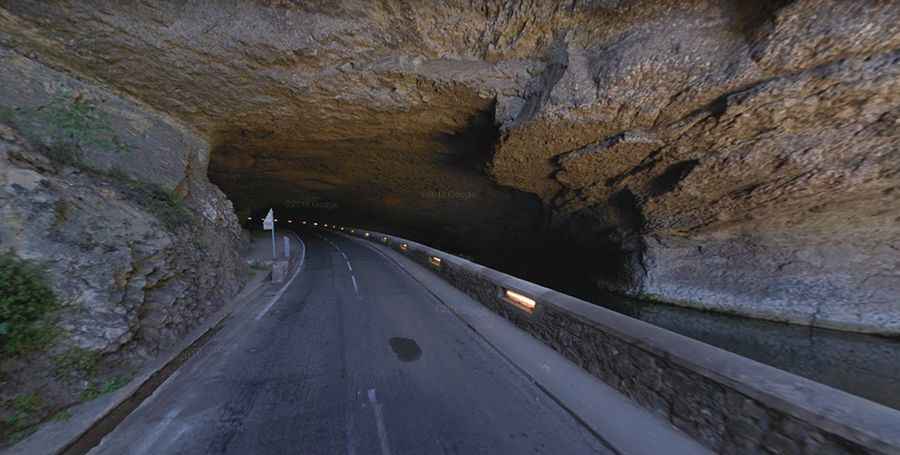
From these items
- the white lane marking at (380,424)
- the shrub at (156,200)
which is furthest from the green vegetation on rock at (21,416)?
the shrub at (156,200)

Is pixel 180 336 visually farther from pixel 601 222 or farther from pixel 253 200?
pixel 253 200

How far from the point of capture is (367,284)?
369 inches

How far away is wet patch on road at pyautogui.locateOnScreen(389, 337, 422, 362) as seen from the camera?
14.8 ft

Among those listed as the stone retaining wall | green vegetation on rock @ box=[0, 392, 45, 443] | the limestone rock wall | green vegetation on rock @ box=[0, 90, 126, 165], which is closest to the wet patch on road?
the stone retaining wall

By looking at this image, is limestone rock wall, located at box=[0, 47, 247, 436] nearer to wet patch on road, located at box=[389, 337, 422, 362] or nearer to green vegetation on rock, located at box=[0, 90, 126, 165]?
green vegetation on rock, located at box=[0, 90, 126, 165]

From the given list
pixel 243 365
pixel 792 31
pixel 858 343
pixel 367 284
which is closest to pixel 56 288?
pixel 243 365

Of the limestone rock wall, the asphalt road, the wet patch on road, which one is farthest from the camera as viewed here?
the wet patch on road

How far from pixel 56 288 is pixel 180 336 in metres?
1.82

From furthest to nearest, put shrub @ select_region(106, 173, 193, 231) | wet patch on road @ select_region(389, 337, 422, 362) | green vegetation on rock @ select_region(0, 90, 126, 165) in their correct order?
shrub @ select_region(106, 173, 193, 231) → green vegetation on rock @ select_region(0, 90, 126, 165) → wet patch on road @ select_region(389, 337, 422, 362)

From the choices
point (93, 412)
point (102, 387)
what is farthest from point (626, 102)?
point (102, 387)

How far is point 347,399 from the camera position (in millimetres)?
3463

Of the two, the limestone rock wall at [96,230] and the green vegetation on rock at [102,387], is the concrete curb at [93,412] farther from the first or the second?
the limestone rock wall at [96,230]

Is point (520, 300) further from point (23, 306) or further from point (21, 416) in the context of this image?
point (23, 306)

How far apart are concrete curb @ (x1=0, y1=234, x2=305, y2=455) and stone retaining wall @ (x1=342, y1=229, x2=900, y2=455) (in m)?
5.80
